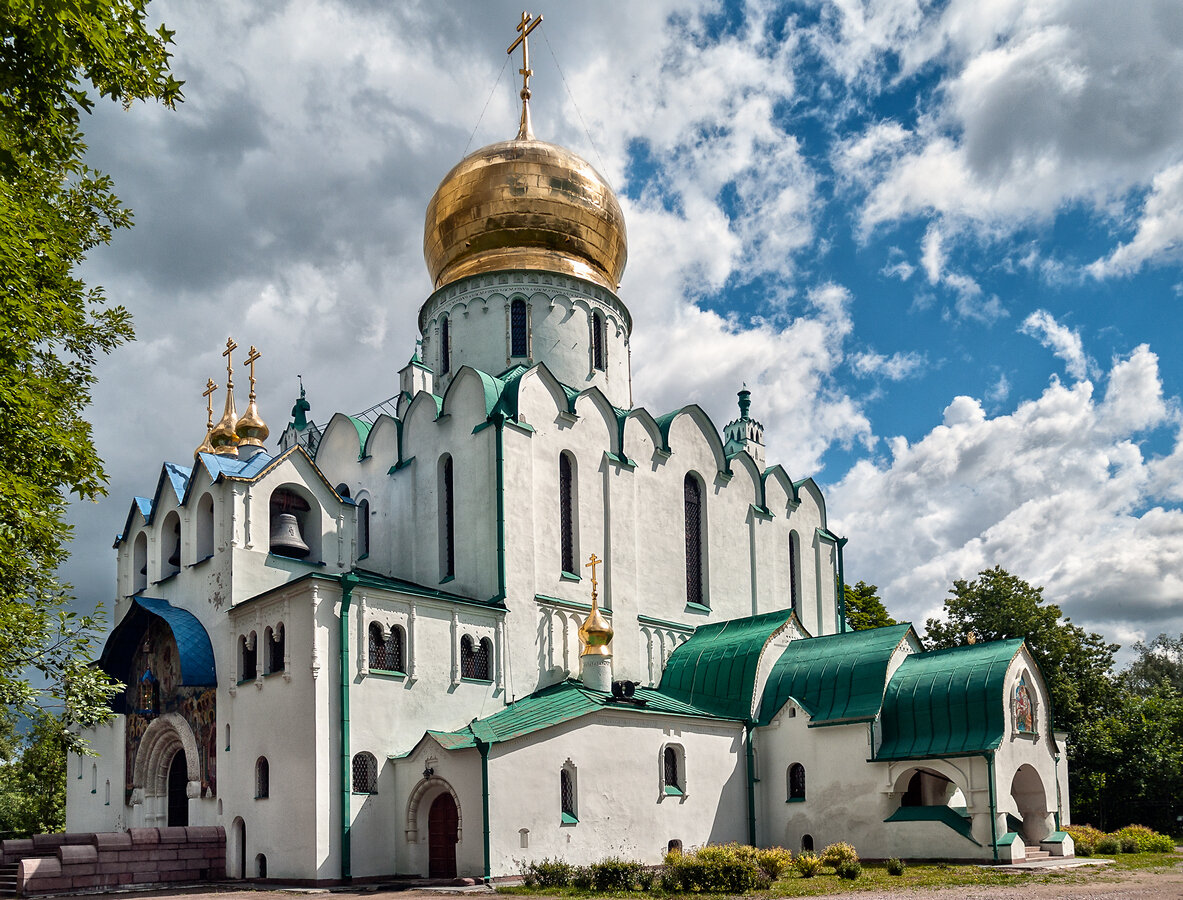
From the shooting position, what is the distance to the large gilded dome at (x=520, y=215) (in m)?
24.5

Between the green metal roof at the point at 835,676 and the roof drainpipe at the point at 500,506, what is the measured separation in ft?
17.7

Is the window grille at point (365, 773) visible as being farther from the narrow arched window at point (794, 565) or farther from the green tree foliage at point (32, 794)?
the green tree foliage at point (32, 794)

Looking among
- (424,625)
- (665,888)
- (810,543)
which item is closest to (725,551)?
(810,543)

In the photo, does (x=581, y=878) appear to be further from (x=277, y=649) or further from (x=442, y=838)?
(x=277, y=649)

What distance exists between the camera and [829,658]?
20312 mm

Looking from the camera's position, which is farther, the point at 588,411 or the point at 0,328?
the point at 588,411

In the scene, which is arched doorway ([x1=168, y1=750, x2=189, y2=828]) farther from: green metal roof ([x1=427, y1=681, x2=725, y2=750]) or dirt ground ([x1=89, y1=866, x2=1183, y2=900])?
green metal roof ([x1=427, y1=681, x2=725, y2=750])

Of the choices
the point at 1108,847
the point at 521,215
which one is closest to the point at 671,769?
the point at 1108,847

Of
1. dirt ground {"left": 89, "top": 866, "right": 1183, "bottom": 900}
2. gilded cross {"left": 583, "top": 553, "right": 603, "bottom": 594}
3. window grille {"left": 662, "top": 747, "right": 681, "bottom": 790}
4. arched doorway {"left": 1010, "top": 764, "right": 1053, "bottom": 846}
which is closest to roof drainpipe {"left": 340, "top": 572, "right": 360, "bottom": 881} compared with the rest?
dirt ground {"left": 89, "top": 866, "right": 1183, "bottom": 900}

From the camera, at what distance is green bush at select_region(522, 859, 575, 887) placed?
1496 centimetres

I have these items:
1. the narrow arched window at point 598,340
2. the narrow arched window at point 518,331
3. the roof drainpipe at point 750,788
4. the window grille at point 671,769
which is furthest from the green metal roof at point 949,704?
the narrow arched window at point 518,331

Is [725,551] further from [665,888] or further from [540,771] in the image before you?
[665,888]

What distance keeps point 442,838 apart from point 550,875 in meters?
2.29

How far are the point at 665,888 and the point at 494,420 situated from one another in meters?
8.97
